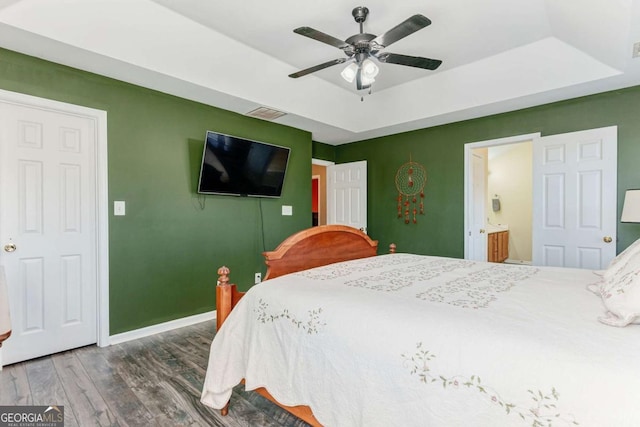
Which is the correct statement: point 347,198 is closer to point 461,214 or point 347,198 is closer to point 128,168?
point 461,214

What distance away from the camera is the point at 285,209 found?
14.6 feet

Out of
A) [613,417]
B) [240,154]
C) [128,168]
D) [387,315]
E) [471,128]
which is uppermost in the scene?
[471,128]

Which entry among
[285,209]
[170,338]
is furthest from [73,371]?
[285,209]

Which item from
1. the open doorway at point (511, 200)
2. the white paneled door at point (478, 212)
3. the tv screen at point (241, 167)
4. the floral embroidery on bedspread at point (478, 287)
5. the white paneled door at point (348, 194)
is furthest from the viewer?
the open doorway at point (511, 200)

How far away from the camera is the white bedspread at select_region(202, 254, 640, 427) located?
0.92m

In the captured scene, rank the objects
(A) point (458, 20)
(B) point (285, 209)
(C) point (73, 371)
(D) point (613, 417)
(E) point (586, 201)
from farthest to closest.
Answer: (B) point (285, 209) → (E) point (586, 201) → (A) point (458, 20) → (C) point (73, 371) → (D) point (613, 417)

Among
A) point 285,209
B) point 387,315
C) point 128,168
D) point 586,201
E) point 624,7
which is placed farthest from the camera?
point 285,209

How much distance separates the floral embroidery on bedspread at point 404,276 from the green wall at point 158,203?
229 centimetres

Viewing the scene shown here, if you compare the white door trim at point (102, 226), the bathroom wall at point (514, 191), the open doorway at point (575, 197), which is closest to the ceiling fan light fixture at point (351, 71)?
the white door trim at point (102, 226)

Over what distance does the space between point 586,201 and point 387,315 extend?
318 centimetres

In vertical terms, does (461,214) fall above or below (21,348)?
above

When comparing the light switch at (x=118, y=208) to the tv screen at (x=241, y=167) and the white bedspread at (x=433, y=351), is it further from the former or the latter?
the white bedspread at (x=433, y=351)

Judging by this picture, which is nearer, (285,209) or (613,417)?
(613,417)

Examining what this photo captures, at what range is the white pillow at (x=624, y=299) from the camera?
109 centimetres
